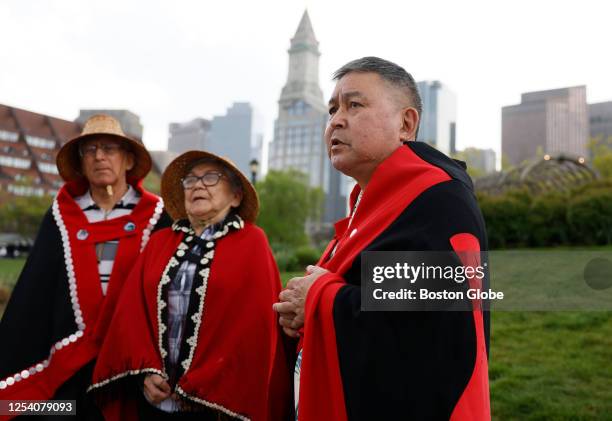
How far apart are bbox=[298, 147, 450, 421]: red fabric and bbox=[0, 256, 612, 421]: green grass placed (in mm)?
1432

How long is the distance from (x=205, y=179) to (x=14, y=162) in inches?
3177

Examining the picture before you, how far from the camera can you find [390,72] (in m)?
2.27

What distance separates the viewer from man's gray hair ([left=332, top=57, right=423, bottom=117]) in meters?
2.25

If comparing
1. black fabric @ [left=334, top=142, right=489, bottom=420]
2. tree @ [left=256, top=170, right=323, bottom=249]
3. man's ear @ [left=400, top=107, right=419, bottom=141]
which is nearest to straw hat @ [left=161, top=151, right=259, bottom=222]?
man's ear @ [left=400, top=107, right=419, bottom=141]

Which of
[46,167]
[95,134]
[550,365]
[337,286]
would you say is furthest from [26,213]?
[337,286]

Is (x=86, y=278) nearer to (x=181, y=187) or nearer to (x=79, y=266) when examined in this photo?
(x=79, y=266)

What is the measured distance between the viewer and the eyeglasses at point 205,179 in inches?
139

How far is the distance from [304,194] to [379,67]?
42.4 metres

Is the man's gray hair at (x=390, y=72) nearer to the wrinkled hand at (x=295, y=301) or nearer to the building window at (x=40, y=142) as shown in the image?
the wrinkled hand at (x=295, y=301)

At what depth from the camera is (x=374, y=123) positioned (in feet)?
7.25

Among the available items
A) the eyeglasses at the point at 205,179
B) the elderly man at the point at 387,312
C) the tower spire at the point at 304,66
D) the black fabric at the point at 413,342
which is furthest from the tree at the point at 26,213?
the tower spire at the point at 304,66

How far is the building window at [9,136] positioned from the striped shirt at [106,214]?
265 feet

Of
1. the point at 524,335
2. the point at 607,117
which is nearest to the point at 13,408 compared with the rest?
the point at 524,335

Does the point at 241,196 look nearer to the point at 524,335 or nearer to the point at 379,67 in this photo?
the point at 379,67
